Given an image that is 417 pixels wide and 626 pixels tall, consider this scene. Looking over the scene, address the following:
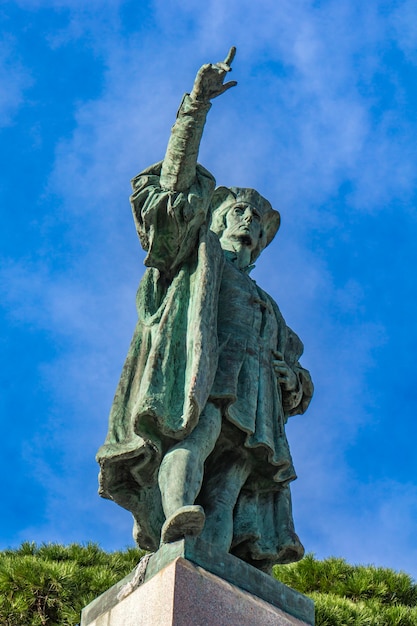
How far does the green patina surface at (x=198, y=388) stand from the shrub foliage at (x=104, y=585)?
7.48 meters

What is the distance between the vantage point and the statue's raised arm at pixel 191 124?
22.2ft

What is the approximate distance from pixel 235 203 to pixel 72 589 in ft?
26.4

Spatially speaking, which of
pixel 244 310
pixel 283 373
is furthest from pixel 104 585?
pixel 244 310

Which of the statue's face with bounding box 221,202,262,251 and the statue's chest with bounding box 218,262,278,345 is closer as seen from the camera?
the statue's chest with bounding box 218,262,278,345

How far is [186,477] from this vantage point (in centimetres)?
586

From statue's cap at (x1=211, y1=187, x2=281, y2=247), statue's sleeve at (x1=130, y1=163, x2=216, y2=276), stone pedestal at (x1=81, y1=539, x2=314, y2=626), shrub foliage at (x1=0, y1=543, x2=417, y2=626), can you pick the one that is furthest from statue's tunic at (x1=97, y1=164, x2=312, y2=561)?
shrub foliage at (x1=0, y1=543, x2=417, y2=626)

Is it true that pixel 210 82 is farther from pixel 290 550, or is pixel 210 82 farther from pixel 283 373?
pixel 290 550

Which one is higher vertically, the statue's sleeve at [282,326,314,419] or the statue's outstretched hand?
the statue's outstretched hand

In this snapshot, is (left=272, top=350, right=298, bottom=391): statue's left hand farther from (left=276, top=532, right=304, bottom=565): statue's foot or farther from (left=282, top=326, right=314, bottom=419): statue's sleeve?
(left=276, top=532, right=304, bottom=565): statue's foot

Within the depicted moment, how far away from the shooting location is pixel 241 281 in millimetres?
7465

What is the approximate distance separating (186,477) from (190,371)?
77 cm

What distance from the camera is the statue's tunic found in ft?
20.4

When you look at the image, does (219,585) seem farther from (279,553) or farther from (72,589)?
(72,589)

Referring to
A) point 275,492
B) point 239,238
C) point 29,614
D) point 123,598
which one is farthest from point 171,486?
point 29,614
